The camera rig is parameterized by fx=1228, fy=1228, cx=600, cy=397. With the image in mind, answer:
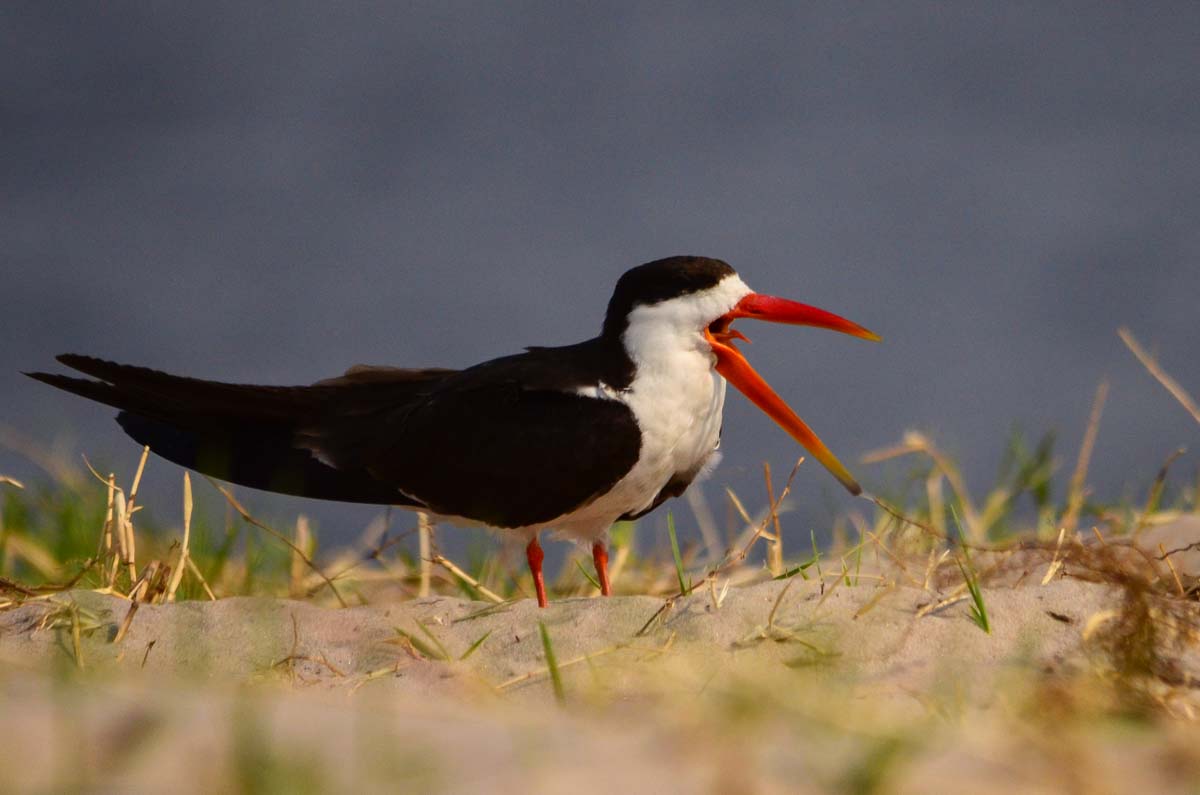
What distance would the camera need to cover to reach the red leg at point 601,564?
4184 mm

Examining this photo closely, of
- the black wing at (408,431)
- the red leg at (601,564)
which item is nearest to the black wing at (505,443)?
the black wing at (408,431)

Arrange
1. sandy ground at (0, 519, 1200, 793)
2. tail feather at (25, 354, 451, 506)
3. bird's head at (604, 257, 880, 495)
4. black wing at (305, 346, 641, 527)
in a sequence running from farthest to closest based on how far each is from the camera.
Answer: tail feather at (25, 354, 451, 506)
bird's head at (604, 257, 880, 495)
black wing at (305, 346, 641, 527)
sandy ground at (0, 519, 1200, 793)

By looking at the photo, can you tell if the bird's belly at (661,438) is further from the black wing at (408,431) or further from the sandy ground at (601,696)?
the sandy ground at (601,696)

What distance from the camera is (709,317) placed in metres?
4.05

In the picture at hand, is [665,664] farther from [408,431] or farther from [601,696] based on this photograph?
[408,431]

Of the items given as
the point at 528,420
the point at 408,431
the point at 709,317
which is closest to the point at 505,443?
the point at 528,420

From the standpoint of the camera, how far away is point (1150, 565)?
3.15 meters

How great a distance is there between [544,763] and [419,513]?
3096 mm

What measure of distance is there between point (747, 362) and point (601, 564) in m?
0.86

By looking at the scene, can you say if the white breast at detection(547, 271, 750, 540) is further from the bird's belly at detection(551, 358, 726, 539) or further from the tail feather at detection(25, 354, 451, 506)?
the tail feather at detection(25, 354, 451, 506)

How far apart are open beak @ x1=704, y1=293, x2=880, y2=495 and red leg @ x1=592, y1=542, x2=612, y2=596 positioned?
0.74 m

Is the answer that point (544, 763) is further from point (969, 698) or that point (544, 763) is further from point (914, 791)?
point (969, 698)

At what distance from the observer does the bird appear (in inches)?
154

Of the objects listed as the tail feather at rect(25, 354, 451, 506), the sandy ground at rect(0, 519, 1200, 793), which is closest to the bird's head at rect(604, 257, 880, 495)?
the tail feather at rect(25, 354, 451, 506)
